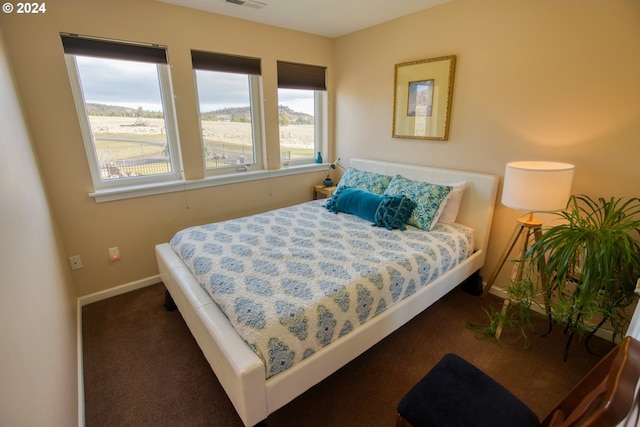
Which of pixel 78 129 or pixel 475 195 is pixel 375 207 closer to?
pixel 475 195

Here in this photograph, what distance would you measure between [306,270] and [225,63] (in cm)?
225

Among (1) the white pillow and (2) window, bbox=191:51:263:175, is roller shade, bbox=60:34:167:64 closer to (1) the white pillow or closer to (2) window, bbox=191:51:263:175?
(2) window, bbox=191:51:263:175

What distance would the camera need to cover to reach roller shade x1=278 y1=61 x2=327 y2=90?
331 cm

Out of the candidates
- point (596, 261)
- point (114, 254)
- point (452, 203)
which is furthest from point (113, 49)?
point (596, 261)

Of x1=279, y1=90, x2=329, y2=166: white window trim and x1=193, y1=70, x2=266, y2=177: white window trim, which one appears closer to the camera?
x1=193, y1=70, x2=266, y2=177: white window trim

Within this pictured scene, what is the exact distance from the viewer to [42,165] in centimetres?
222

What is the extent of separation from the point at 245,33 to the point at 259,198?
167 centimetres

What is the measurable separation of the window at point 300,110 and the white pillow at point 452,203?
6.31 feet

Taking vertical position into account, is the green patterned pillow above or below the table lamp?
below

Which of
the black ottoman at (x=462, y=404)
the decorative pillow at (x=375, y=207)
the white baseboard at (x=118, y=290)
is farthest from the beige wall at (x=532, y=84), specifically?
the white baseboard at (x=118, y=290)

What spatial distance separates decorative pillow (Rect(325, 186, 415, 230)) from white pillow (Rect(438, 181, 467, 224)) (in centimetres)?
31

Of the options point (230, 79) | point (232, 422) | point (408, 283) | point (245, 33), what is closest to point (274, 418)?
point (232, 422)

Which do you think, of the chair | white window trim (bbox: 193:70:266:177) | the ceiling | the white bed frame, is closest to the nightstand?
white window trim (bbox: 193:70:266:177)

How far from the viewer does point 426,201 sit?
254cm
